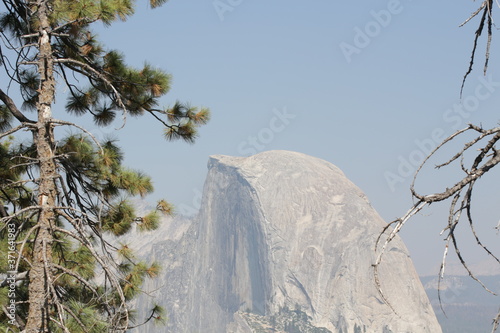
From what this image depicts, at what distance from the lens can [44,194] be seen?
5930 millimetres

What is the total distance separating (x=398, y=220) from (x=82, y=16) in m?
5.42

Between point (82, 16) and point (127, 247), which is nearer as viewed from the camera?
point (82, 16)

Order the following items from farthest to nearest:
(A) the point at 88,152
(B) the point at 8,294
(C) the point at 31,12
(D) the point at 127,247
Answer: (D) the point at 127,247
(A) the point at 88,152
(C) the point at 31,12
(B) the point at 8,294

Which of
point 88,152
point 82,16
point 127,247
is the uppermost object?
point 82,16

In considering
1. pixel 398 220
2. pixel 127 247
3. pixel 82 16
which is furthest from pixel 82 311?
pixel 398 220

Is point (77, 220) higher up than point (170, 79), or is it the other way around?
point (170, 79)

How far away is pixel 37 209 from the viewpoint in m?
5.91

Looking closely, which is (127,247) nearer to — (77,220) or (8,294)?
(77,220)

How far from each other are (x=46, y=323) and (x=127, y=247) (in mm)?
2127

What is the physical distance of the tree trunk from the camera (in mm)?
5703

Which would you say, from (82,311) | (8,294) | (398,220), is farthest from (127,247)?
(398,220)

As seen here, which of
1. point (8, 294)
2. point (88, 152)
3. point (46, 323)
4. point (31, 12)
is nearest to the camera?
point (8, 294)

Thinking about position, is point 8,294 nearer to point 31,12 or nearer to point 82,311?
point 82,311

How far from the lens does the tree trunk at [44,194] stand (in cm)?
570
